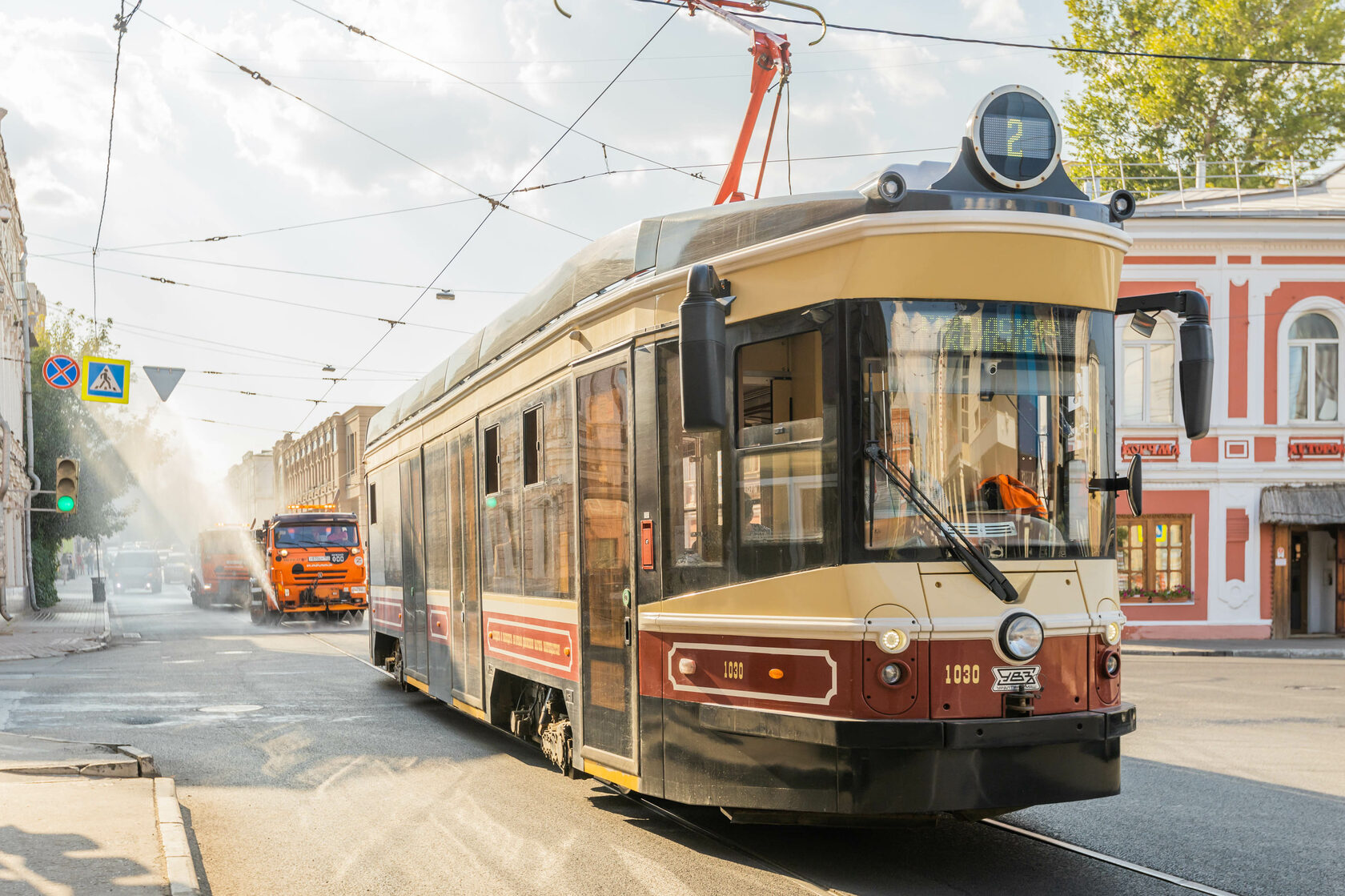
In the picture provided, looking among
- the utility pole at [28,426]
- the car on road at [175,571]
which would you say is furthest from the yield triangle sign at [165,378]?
the car on road at [175,571]

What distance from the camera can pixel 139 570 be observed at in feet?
218

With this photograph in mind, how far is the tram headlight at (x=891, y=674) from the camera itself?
216 inches

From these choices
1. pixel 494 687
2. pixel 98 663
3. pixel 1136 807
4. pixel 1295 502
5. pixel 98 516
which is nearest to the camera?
pixel 1136 807

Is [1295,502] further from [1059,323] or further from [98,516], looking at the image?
[98,516]

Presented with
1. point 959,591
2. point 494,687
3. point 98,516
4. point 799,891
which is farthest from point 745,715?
point 98,516

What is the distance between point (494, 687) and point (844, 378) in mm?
4764

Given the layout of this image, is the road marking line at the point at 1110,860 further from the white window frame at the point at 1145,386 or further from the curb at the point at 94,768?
the white window frame at the point at 1145,386

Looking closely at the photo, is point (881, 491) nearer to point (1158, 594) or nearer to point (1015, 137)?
point (1015, 137)

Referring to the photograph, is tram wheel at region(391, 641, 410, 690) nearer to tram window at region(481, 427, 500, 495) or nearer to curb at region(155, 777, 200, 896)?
tram window at region(481, 427, 500, 495)

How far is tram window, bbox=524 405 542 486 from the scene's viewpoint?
805 cm

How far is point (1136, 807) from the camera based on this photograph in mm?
7672

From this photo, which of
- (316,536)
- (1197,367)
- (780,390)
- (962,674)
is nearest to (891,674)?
(962,674)

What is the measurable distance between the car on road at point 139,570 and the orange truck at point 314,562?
39.1 metres

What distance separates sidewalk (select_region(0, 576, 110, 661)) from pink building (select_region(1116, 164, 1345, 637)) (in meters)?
19.8
